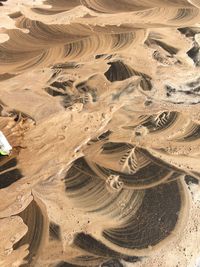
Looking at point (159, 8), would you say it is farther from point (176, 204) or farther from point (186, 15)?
point (176, 204)

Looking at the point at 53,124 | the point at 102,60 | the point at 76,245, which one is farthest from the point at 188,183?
the point at 102,60

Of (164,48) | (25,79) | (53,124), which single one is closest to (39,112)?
(53,124)

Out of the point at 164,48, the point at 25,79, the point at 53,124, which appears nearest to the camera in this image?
the point at 53,124

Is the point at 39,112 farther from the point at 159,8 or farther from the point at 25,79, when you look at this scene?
the point at 159,8

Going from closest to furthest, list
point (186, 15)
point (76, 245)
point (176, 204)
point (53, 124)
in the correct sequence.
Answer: point (76, 245) < point (176, 204) < point (53, 124) < point (186, 15)

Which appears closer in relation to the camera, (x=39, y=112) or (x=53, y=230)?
(x=53, y=230)

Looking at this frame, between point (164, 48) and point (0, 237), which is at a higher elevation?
point (164, 48)
